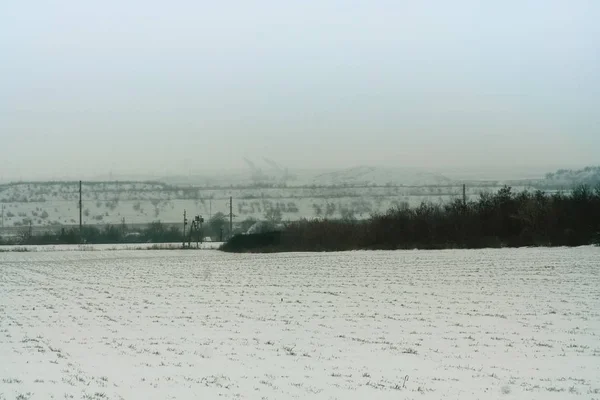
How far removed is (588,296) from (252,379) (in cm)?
1228

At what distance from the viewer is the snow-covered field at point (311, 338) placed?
392 inches

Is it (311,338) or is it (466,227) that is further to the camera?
(466,227)

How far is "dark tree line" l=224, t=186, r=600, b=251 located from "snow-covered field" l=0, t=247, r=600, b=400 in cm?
1932

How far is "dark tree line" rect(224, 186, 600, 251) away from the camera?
46.8m

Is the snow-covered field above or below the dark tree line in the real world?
below

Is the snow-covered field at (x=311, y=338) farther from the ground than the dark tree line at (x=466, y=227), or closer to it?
closer to it

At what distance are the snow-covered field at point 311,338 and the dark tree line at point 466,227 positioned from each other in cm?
1932

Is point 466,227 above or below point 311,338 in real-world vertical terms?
above

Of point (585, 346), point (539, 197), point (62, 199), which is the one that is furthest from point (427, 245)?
point (62, 199)

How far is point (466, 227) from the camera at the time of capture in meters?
51.0

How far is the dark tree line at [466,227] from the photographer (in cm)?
4681

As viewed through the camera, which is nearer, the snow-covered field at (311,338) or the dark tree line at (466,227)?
the snow-covered field at (311,338)

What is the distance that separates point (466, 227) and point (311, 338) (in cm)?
3838

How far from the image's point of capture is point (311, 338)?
1420cm
